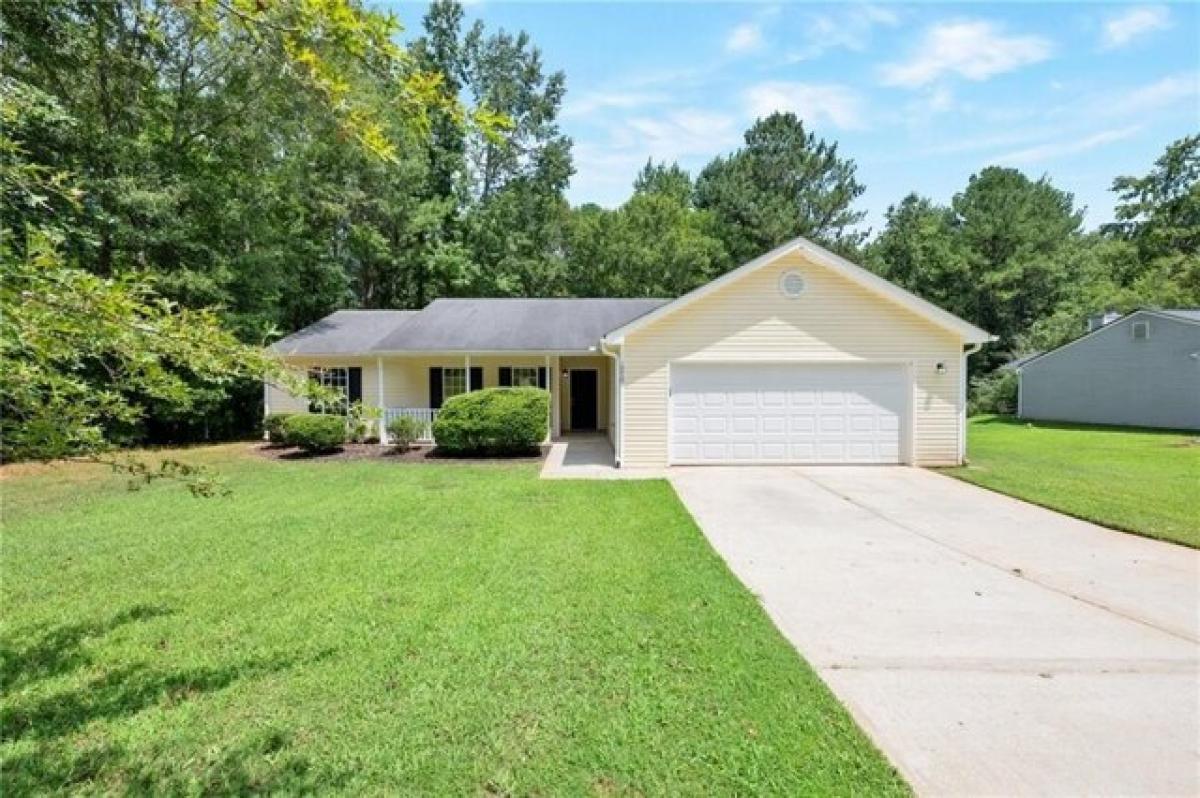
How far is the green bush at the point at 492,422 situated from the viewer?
14102 millimetres

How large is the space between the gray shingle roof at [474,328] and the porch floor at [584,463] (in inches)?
102

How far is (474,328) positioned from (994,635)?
51.7 feet

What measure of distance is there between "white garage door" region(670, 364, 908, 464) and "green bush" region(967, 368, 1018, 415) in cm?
2079

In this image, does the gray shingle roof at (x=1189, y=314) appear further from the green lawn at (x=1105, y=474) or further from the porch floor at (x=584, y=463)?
the porch floor at (x=584, y=463)

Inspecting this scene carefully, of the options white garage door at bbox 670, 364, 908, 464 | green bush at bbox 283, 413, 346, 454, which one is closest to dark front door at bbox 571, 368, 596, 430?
green bush at bbox 283, 413, 346, 454

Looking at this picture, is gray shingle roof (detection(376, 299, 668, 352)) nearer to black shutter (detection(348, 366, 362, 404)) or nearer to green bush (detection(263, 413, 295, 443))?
black shutter (detection(348, 366, 362, 404))

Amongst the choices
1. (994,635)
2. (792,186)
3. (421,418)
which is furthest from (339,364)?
(792,186)

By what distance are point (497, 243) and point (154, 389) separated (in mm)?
28730

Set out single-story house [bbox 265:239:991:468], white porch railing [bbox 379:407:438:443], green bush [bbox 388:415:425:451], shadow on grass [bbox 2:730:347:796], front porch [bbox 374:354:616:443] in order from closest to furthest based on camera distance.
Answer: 1. shadow on grass [bbox 2:730:347:796]
2. single-story house [bbox 265:239:991:468]
3. green bush [bbox 388:415:425:451]
4. white porch railing [bbox 379:407:438:443]
5. front porch [bbox 374:354:616:443]

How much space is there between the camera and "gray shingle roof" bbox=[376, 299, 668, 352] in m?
17.2

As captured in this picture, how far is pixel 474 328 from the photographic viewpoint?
18453 millimetres

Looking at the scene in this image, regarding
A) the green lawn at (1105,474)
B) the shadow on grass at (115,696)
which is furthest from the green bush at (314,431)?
the green lawn at (1105,474)

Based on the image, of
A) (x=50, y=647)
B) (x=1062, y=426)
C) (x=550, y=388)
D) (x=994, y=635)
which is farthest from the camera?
(x=1062, y=426)

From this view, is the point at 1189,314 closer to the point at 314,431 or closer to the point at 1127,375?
the point at 1127,375
